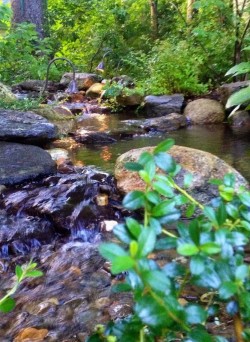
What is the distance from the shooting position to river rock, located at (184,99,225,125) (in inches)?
304

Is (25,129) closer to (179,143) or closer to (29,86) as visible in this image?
(179,143)

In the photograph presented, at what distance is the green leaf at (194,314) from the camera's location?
707 millimetres

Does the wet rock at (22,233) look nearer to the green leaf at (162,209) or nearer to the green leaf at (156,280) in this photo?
the green leaf at (162,209)

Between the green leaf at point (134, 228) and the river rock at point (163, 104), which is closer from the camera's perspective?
the green leaf at point (134, 228)

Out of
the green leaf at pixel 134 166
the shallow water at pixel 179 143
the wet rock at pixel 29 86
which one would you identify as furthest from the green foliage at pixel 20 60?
the green leaf at pixel 134 166

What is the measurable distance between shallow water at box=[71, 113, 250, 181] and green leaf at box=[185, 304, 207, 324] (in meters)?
3.66

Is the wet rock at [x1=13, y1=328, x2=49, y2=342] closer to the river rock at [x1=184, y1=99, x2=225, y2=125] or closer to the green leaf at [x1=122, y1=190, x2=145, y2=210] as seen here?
the green leaf at [x1=122, y1=190, x2=145, y2=210]

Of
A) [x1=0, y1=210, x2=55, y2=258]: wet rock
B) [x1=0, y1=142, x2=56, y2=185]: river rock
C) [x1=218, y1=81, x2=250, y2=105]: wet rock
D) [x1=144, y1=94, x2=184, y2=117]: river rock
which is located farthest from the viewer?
[x1=144, y1=94, x2=184, y2=117]: river rock

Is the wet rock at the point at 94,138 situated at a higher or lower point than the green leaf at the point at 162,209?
lower

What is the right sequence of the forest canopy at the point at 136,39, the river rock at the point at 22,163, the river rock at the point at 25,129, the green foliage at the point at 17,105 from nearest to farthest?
the river rock at the point at 22,163, the river rock at the point at 25,129, the green foliage at the point at 17,105, the forest canopy at the point at 136,39

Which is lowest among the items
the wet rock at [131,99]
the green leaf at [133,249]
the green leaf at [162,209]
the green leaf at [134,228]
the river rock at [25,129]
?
the wet rock at [131,99]

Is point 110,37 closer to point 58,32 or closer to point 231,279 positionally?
point 58,32

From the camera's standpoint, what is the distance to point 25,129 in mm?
4926

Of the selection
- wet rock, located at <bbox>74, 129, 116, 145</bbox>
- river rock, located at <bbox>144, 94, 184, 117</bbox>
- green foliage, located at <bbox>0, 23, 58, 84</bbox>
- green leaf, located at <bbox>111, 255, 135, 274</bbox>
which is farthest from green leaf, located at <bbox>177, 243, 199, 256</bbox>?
green foliage, located at <bbox>0, 23, 58, 84</bbox>
